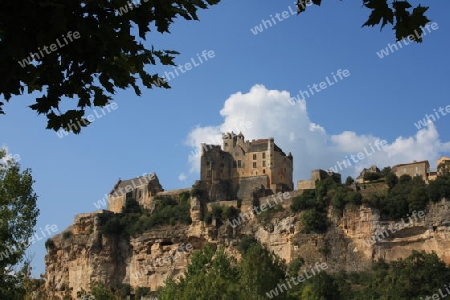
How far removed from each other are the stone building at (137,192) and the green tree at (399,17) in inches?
2961

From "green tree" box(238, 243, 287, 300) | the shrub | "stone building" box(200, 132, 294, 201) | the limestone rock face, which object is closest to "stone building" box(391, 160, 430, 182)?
the limestone rock face

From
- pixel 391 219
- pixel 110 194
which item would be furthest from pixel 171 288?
pixel 110 194

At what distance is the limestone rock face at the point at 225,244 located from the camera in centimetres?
6112

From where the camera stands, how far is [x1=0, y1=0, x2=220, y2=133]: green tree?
14.6 ft

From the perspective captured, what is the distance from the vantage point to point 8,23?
441cm

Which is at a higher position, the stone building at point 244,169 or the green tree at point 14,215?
the stone building at point 244,169

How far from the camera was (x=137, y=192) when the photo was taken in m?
81.9

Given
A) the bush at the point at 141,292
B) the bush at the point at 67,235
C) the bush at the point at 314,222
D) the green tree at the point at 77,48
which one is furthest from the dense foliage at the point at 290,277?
the green tree at the point at 77,48

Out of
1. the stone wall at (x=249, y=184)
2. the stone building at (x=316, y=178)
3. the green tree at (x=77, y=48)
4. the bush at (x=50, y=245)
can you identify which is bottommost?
the green tree at (x=77, y=48)

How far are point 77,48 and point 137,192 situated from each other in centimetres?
7809

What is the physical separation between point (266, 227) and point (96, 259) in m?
22.2

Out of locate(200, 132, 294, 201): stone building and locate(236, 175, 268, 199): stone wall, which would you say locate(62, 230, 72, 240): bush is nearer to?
locate(200, 132, 294, 201): stone building

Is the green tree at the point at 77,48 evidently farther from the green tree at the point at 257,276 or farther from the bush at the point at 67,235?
the bush at the point at 67,235

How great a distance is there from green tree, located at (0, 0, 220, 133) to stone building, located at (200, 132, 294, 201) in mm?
71085
